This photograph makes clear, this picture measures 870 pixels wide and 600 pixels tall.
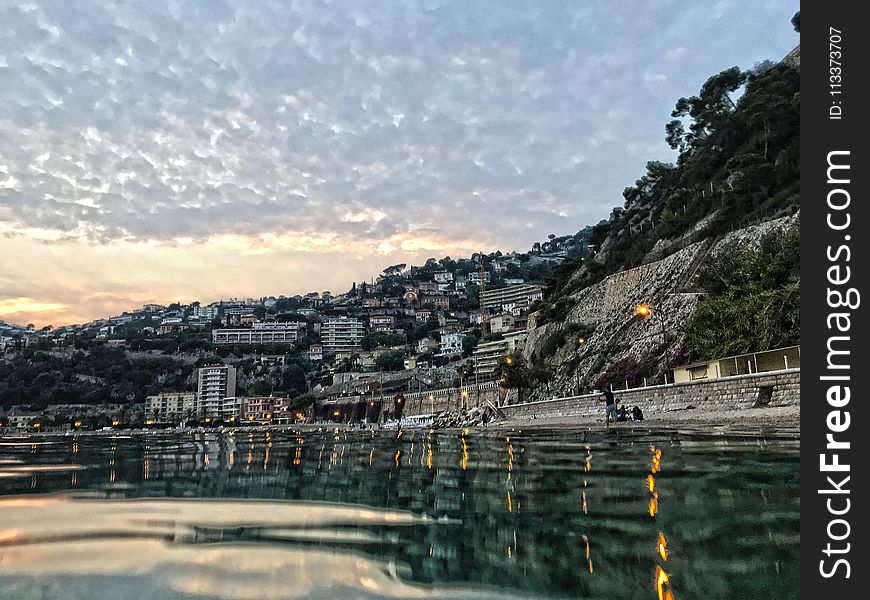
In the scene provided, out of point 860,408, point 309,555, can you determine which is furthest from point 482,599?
point 860,408

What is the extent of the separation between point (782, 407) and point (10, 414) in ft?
479

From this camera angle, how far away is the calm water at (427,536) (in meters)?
2.93

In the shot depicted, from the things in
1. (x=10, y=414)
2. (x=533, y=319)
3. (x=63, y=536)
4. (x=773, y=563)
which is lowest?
(x=10, y=414)

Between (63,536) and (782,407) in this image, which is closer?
(63,536)

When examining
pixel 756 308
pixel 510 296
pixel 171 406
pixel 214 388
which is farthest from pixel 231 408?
pixel 756 308

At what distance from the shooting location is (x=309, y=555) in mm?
3566

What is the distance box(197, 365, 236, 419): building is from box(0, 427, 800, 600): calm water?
139 m

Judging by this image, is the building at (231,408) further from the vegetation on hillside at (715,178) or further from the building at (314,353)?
the vegetation on hillside at (715,178)

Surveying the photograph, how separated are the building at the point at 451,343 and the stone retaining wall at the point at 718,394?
391ft

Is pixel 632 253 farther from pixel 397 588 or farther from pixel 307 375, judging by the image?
pixel 307 375

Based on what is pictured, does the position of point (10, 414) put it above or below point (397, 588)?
below

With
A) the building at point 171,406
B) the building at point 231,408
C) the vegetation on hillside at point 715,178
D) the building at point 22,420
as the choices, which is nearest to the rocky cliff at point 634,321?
the vegetation on hillside at point 715,178

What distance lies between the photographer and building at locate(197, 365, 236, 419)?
5330 inches

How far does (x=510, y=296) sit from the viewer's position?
188125 mm
